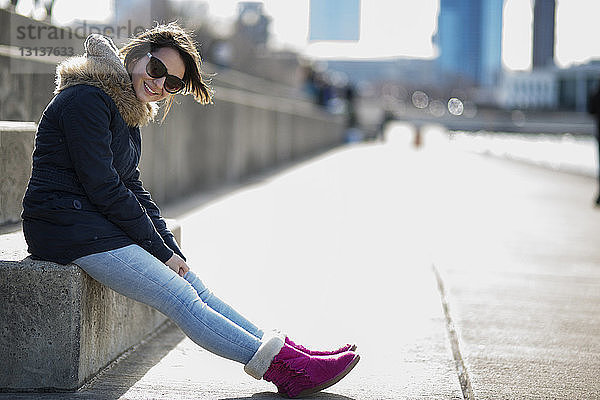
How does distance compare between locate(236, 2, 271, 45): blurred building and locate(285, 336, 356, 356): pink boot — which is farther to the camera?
locate(236, 2, 271, 45): blurred building

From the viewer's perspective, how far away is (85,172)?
321 centimetres

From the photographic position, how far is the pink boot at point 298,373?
11.1 ft

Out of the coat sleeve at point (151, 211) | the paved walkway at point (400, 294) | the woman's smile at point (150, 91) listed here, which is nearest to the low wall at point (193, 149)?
the paved walkway at point (400, 294)

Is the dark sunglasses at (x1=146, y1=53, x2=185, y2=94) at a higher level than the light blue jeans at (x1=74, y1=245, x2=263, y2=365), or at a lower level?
higher

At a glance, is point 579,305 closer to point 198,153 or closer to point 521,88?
point 198,153

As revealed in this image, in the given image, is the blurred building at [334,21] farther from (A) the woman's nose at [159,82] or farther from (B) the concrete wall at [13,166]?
(A) the woman's nose at [159,82]

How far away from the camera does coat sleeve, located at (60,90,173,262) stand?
3199mm

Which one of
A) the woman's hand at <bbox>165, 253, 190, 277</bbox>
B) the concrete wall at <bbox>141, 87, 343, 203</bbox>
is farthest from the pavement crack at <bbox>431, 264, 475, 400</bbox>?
the concrete wall at <bbox>141, 87, 343, 203</bbox>

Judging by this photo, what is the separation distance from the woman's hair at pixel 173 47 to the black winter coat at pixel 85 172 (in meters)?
0.09

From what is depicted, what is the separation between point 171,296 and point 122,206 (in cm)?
40

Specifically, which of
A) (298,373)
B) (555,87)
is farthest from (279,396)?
(555,87)

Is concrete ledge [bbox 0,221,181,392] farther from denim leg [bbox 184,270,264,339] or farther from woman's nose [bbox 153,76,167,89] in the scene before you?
woman's nose [bbox 153,76,167,89]

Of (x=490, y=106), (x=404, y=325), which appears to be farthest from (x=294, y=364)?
(x=490, y=106)

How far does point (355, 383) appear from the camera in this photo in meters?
3.69
